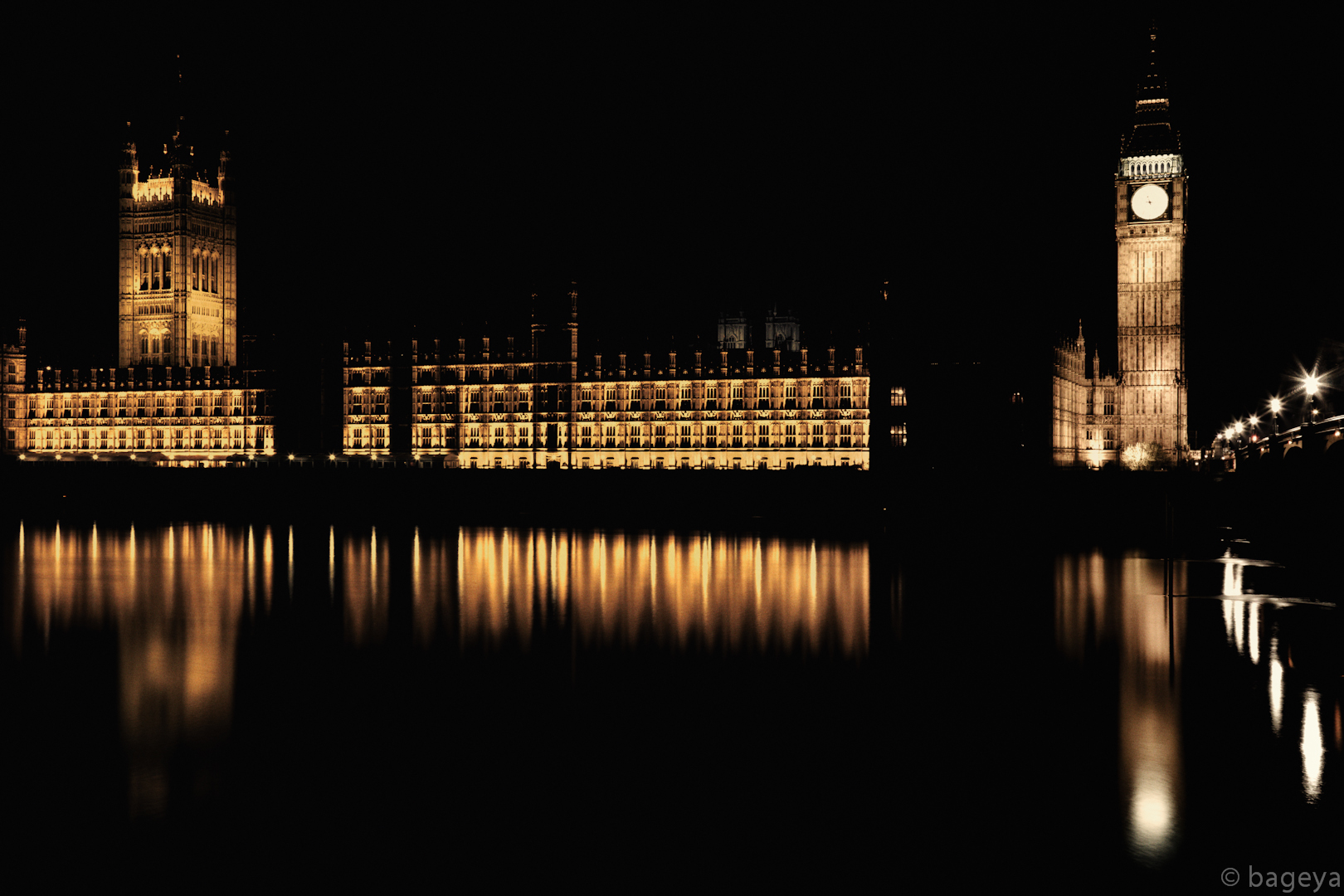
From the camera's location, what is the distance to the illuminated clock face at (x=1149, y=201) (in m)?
97.0

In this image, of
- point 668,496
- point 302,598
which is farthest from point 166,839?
point 668,496

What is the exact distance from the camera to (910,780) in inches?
550

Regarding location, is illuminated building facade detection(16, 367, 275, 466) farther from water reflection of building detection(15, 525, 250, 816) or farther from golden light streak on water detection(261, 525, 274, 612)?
golden light streak on water detection(261, 525, 274, 612)

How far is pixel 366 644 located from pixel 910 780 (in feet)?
38.1

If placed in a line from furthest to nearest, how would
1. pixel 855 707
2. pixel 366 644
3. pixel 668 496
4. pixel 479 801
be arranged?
pixel 668 496 → pixel 366 644 → pixel 855 707 → pixel 479 801

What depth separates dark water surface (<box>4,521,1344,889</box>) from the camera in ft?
39.1

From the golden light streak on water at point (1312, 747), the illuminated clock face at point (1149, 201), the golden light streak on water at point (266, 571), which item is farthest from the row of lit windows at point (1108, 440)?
the golden light streak on water at point (1312, 747)

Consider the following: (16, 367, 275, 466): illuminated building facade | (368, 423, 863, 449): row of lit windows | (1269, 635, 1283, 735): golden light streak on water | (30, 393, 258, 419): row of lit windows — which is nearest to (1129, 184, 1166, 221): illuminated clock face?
(368, 423, 863, 449): row of lit windows

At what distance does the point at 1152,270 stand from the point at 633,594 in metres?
77.4

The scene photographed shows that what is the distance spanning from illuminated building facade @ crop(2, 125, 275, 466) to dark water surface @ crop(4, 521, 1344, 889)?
230 ft

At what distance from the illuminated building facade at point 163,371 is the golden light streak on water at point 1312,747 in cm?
8559

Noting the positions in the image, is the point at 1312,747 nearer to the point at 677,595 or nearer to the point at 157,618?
the point at 677,595

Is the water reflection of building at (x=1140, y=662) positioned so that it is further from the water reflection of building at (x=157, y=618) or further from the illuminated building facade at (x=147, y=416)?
the illuminated building facade at (x=147, y=416)

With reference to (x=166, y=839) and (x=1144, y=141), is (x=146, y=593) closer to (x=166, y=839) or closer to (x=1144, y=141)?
(x=166, y=839)
